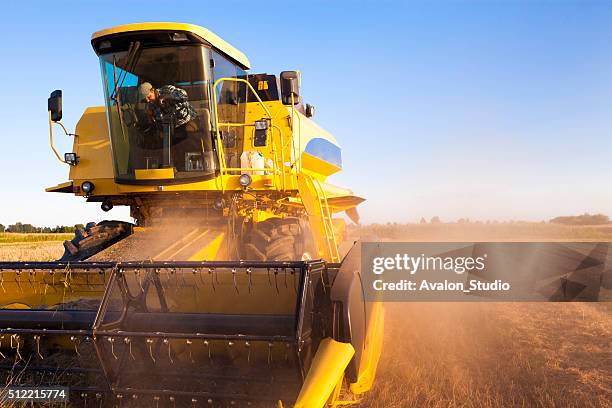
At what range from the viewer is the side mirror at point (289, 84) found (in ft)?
15.5

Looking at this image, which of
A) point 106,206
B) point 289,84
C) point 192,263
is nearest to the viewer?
point 192,263

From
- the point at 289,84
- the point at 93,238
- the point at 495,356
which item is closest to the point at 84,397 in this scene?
the point at 93,238

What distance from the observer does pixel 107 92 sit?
546cm

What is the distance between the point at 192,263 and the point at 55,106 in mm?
2934

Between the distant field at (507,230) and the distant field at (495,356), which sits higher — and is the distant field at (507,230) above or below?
below

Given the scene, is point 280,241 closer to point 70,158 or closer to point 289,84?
point 289,84

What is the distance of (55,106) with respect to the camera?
543 cm

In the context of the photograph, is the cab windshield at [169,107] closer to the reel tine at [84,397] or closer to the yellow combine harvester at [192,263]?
the yellow combine harvester at [192,263]

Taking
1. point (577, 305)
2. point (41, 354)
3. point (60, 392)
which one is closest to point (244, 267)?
point (60, 392)

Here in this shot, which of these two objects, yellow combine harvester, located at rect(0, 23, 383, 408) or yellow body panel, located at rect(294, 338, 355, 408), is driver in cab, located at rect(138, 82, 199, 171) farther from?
yellow body panel, located at rect(294, 338, 355, 408)

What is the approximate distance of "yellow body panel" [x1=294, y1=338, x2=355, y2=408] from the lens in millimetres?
2816

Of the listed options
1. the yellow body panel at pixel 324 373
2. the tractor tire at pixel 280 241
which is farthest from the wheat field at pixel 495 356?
the tractor tire at pixel 280 241

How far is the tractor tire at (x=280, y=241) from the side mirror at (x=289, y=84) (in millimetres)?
1168

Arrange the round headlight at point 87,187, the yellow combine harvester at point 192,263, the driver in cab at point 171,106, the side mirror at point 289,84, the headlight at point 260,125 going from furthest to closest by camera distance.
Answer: the round headlight at point 87,187 < the headlight at point 260,125 < the driver in cab at point 171,106 < the side mirror at point 289,84 < the yellow combine harvester at point 192,263
